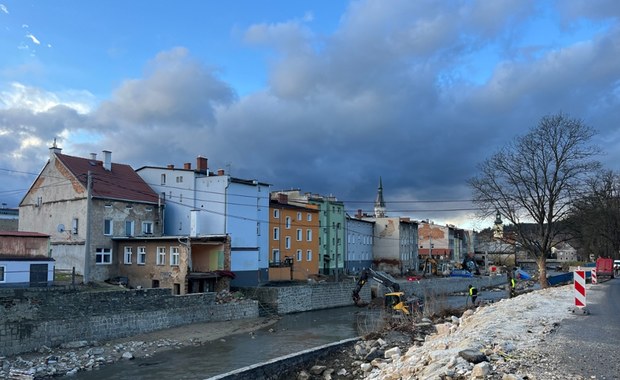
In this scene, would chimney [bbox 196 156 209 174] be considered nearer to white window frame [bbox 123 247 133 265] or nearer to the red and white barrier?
white window frame [bbox 123 247 133 265]

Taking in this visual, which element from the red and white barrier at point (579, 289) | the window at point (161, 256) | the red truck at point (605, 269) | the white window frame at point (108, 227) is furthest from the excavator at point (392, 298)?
the white window frame at point (108, 227)

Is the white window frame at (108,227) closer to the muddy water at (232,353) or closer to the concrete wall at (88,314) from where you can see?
the concrete wall at (88,314)

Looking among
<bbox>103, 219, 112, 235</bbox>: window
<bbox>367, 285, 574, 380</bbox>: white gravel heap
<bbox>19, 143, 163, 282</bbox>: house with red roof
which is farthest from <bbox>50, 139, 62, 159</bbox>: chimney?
<bbox>367, 285, 574, 380</bbox>: white gravel heap

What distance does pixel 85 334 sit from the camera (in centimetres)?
2653

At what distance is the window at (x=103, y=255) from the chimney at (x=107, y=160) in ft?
28.2

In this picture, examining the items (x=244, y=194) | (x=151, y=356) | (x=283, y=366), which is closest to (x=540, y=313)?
(x=283, y=366)

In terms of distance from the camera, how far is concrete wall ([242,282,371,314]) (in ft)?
133

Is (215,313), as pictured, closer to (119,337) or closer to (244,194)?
(119,337)

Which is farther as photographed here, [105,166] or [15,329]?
[105,166]

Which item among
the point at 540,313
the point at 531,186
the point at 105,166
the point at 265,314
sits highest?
the point at 105,166

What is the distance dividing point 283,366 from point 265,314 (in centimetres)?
2283

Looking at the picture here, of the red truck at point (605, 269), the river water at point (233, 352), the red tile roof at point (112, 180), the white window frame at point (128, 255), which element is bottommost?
the river water at point (233, 352)

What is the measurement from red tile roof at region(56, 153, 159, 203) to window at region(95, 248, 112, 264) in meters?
4.29

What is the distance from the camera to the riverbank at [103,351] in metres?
20.9
